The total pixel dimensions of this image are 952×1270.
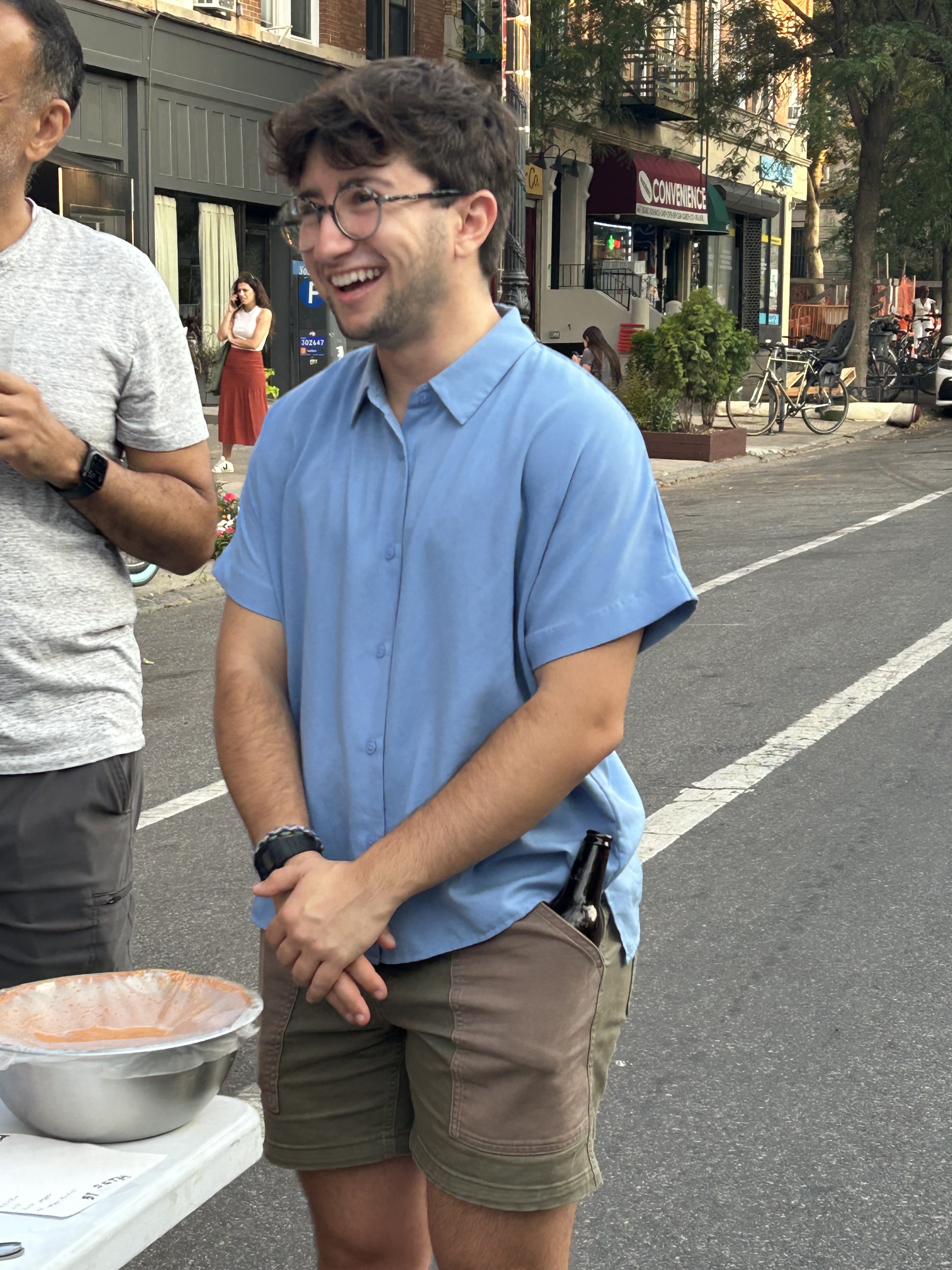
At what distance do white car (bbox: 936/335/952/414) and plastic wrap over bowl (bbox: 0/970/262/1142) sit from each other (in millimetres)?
24635

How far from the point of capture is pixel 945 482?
16.2 metres

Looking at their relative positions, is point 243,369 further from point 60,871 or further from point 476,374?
point 476,374

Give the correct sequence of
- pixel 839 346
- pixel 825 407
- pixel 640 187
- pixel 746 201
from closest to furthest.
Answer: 1. pixel 825 407
2. pixel 839 346
3. pixel 640 187
4. pixel 746 201

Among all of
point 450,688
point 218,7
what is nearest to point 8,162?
point 450,688

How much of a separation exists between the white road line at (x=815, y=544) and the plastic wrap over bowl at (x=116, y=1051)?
7685 mm

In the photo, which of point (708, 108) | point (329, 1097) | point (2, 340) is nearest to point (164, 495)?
point (2, 340)

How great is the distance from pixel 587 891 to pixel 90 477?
0.96m

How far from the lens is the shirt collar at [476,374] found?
2035 mm

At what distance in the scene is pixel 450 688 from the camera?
2006 millimetres

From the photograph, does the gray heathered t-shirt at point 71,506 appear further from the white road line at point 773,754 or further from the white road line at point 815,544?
the white road line at point 815,544

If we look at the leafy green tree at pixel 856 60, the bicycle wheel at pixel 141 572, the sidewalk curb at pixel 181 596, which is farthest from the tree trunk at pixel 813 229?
the bicycle wheel at pixel 141 572

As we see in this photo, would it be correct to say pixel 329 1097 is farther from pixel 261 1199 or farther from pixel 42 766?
pixel 261 1199

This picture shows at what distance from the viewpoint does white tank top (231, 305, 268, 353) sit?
14.0 meters

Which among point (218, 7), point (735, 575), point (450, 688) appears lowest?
point (735, 575)
